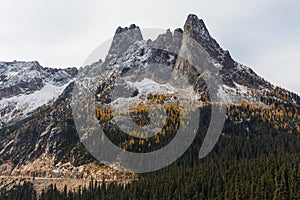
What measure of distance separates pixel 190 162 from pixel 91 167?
54197 millimetres

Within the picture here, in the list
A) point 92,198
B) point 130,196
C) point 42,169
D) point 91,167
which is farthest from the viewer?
point 42,169

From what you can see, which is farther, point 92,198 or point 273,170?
point 92,198

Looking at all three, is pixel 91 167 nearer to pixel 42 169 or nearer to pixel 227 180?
pixel 42 169

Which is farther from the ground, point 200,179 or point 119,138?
point 119,138

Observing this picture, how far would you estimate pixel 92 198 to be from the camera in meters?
140

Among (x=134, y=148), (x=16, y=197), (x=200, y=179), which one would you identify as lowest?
(x=16, y=197)

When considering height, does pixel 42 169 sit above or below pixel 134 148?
below

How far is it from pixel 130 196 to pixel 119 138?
239 ft

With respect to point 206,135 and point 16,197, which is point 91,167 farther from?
point 206,135

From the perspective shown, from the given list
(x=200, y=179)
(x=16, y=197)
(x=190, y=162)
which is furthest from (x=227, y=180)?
(x=16, y=197)

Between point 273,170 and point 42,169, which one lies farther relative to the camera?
point 42,169

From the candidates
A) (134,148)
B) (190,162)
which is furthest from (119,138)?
(190,162)

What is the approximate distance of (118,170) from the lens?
171 m

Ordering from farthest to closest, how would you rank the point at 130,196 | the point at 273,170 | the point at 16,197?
the point at 16,197 < the point at 130,196 < the point at 273,170
